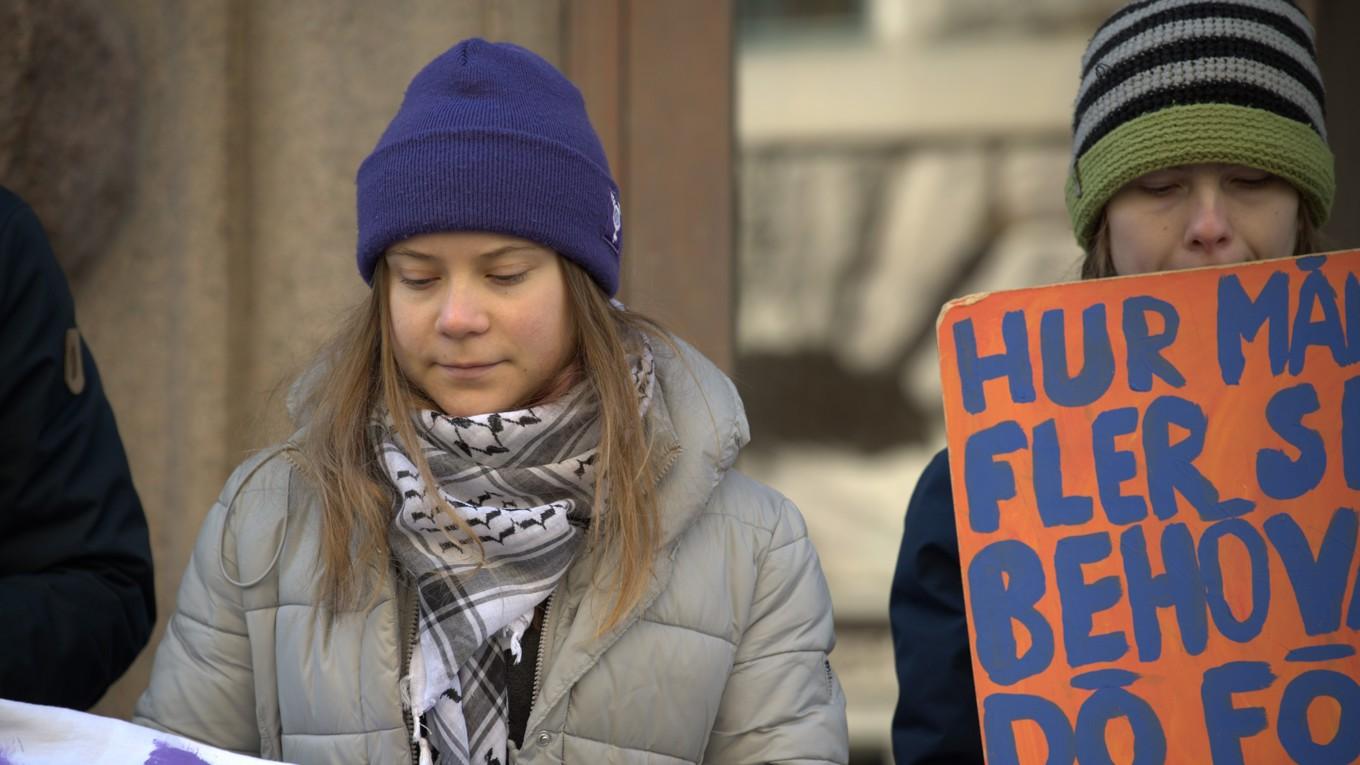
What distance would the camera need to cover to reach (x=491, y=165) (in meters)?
2.07

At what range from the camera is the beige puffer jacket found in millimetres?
1991

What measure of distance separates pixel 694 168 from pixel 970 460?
6.37ft

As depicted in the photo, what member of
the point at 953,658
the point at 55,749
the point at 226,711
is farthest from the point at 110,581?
the point at 953,658

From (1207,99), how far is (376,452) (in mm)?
1158

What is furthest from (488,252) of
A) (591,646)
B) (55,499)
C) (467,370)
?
(55,499)

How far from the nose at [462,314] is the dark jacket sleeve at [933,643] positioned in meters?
0.63

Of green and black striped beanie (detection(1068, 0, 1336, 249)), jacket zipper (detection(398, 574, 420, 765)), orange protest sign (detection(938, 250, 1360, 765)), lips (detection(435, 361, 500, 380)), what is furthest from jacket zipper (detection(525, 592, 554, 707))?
green and black striped beanie (detection(1068, 0, 1336, 249))

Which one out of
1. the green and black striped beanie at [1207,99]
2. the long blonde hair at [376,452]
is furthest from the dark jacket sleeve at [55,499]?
the green and black striped beanie at [1207,99]

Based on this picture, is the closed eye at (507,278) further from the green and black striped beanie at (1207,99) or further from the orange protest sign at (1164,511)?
the green and black striped beanie at (1207,99)

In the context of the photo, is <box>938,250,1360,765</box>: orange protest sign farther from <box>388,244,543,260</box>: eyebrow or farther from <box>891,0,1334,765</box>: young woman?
<box>388,244,543,260</box>: eyebrow

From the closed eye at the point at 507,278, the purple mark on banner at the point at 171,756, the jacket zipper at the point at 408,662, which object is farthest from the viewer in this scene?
the closed eye at the point at 507,278

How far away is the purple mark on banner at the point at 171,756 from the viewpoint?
5.45 feet

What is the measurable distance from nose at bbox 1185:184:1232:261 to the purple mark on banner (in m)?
1.32

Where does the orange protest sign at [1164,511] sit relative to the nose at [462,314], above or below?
below
